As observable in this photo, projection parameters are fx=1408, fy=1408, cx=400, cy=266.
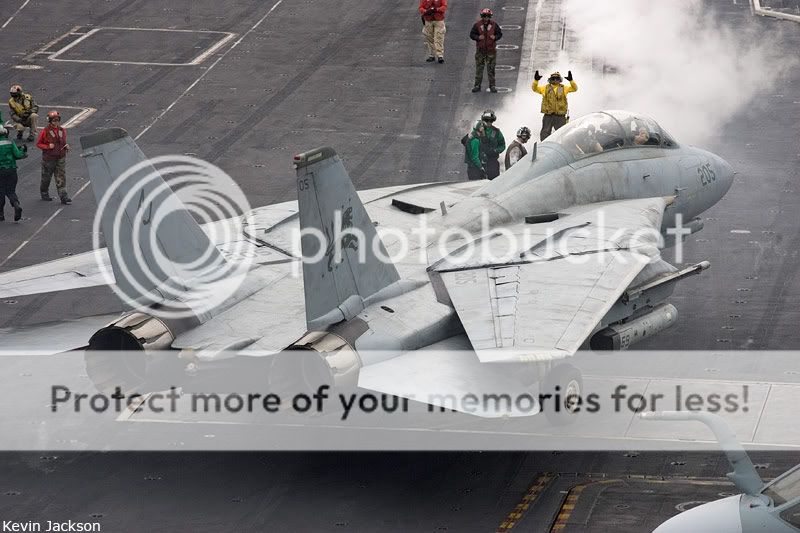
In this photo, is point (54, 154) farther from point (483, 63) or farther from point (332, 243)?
point (332, 243)

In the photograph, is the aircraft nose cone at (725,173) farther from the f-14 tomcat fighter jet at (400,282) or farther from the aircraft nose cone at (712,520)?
the aircraft nose cone at (712,520)

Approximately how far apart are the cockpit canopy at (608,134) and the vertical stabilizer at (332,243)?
21.9ft

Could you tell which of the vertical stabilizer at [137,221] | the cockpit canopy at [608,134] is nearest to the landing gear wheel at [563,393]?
the vertical stabilizer at [137,221]

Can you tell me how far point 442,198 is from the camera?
2592 cm

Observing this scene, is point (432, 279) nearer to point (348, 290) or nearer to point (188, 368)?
point (348, 290)

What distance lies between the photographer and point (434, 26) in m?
41.0

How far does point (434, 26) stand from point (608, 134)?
52.4 ft

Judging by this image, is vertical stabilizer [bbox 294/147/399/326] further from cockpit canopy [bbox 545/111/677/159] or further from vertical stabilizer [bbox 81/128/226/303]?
cockpit canopy [bbox 545/111/677/159]

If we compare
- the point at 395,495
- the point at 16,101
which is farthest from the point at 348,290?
the point at 16,101

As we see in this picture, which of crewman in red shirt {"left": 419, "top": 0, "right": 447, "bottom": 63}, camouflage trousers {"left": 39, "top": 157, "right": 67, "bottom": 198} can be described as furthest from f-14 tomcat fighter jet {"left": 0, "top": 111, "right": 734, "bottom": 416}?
crewman in red shirt {"left": 419, "top": 0, "right": 447, "bottom": 63}

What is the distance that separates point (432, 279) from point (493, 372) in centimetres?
262

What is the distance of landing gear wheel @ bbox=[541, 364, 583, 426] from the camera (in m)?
20.7

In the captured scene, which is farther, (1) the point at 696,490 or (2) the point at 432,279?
(2) the point at 432,279

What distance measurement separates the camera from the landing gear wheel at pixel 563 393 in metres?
20.7
